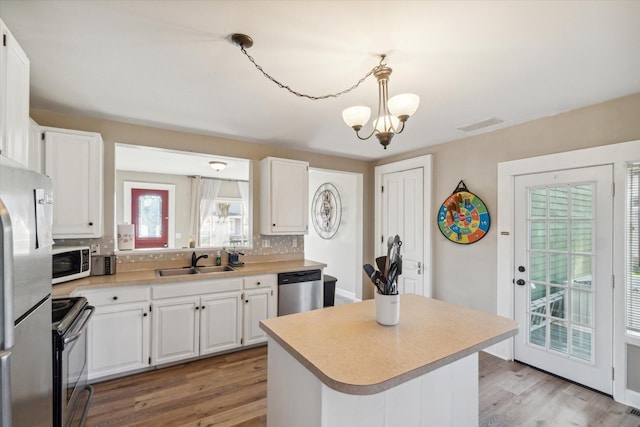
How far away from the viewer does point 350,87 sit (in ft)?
7.39

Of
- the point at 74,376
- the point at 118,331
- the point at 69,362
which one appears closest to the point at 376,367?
the point at 69,362

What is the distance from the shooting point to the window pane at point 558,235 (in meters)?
2.68

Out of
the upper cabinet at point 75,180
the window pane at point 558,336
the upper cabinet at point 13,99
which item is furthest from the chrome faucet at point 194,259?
the window pane at point 558,336

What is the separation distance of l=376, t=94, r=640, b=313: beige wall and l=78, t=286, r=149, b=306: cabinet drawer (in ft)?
10.8

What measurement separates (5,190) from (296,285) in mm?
2830

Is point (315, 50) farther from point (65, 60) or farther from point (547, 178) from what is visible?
point (547, 178)

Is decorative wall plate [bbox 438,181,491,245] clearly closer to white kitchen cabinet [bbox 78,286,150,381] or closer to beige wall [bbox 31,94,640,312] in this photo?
beige wall [bbox 31,94,640,312]

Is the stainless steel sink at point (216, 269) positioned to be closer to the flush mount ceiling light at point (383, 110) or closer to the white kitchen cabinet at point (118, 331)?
the white kitchen cabinet at point (118, 331)

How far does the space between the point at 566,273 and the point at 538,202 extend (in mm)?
693

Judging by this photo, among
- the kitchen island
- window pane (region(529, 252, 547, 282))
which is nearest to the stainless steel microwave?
the kitchen island

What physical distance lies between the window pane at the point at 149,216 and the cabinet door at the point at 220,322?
4.81 m

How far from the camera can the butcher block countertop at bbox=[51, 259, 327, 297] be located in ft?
7.70

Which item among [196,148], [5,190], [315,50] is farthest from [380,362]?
[196,148]

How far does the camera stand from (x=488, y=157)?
3.26 m
